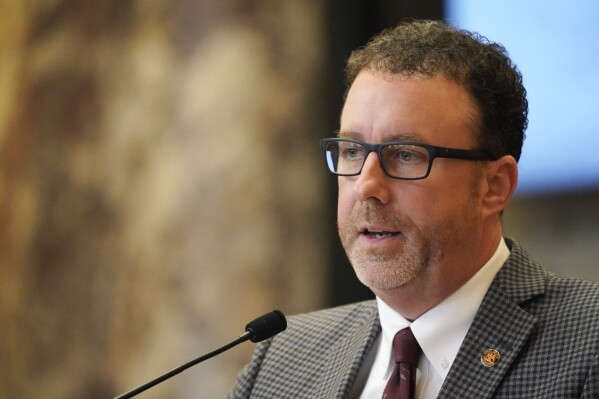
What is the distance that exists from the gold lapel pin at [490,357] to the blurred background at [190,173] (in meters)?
1.35

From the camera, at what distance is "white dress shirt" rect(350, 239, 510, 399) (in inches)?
102

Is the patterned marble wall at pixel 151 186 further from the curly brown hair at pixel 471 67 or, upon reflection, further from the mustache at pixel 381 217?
the mustache at pixel 381 217

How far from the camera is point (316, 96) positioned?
4148 mm

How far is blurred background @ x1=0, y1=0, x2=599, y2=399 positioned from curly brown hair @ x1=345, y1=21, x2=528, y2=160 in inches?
39.2

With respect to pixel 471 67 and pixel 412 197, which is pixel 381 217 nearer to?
pixel 412 197

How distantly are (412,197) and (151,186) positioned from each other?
1894 mm

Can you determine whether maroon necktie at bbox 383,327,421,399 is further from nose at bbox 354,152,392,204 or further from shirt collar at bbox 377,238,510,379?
nose at bbox 354,152,392,204

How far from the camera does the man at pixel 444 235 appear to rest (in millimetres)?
2516

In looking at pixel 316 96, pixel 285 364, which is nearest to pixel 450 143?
pixel 285 364

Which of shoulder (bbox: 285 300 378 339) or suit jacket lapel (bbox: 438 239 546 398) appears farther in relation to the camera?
shoulder (bbox: 285 300 378 339)

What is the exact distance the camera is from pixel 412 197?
8.45 ft

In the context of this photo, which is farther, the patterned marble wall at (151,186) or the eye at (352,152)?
the patterned marble wall at (151,186)

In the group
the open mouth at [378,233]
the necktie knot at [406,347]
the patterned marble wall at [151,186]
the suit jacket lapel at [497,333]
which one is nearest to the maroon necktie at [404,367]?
the necktie knot at [406,347]

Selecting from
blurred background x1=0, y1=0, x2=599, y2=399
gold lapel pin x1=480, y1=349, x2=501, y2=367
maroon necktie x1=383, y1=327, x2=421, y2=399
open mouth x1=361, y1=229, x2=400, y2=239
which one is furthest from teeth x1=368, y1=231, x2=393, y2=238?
blurred background x1=0, y1=0, x2=599, y2=399
